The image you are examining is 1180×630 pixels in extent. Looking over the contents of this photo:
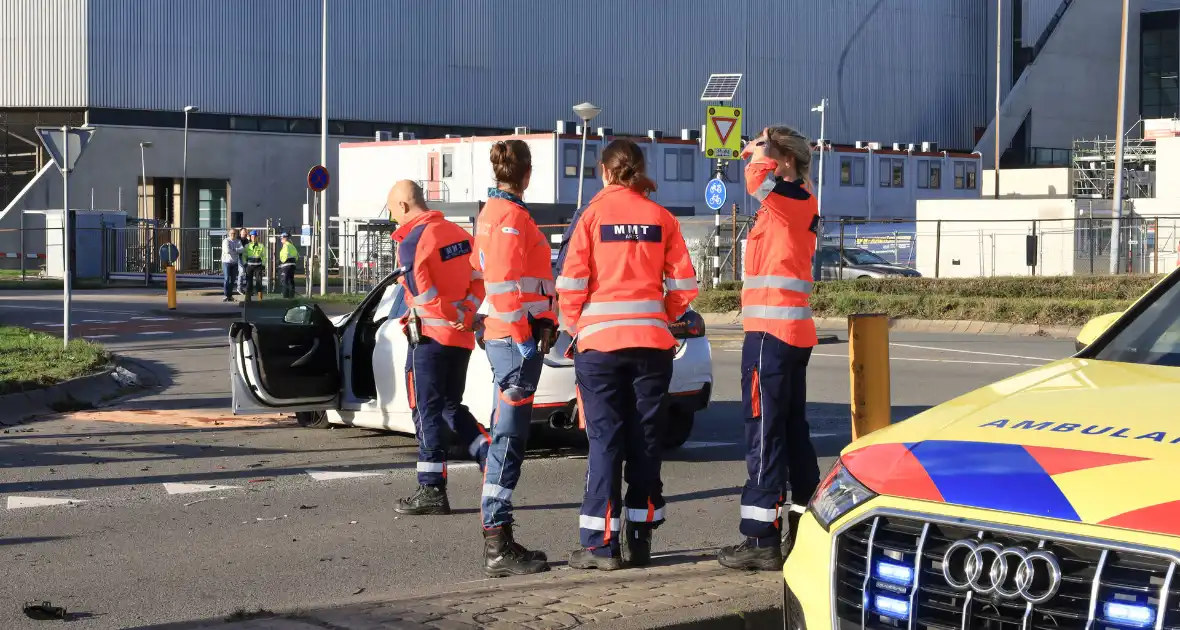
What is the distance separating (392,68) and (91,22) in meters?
12.4

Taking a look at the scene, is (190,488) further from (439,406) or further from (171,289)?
(171,289)

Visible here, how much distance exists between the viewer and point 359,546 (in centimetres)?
703

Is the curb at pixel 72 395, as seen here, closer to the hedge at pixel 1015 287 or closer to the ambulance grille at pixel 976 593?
the ambulance grille at pixel 976 593

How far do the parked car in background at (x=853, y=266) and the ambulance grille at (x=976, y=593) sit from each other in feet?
104

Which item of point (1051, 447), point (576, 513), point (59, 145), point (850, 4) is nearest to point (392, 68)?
point (850, 4)

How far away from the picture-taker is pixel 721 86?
5500cm

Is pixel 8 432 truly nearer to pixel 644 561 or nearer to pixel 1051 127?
pixel 644 561

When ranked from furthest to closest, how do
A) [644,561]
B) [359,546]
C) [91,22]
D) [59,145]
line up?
[91,22] → [59,145] → [359,546] → [644,561]

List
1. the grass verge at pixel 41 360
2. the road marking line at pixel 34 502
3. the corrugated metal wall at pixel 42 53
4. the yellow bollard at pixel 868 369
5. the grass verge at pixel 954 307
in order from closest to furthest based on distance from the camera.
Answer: the yellow bollard at pixel 868 369, the road marking line at pixel 34 502, the grass verge at pixel 41 360, the grass verge at pixel 954 307, the corrugated metal wall at pixel 42 53

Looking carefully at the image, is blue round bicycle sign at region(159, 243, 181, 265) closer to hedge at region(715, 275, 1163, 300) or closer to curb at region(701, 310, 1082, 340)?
hedge at region(715, 275, 1163, 300)

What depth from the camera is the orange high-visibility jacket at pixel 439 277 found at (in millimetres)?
7520

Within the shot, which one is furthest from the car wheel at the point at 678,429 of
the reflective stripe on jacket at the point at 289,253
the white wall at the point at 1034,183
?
the white wall at the point at 1034,183

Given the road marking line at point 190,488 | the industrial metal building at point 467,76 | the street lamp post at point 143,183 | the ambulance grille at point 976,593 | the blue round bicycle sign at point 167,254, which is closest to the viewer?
the ambulance grille at point 976,593

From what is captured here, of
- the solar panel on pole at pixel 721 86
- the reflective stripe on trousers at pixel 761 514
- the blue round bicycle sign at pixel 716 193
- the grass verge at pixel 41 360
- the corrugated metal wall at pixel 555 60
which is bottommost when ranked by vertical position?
the grass verge at pixel 41 360
